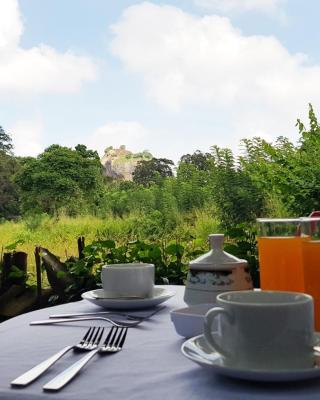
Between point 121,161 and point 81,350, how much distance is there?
2.38 m

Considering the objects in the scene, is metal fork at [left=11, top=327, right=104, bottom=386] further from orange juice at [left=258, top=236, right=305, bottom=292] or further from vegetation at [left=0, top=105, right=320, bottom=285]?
vegetation at [left=0, top=105, right=320, bottom=285]

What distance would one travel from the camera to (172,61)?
8.41 ft

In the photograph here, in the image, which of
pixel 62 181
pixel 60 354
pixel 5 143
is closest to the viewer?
pixel 60 354

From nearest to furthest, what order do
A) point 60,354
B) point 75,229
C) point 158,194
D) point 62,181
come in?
point 60,354
point 75,229
point 158,194
point 62,181

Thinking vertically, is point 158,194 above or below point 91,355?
above

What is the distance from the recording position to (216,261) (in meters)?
0.76

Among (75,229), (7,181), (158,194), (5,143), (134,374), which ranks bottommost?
(134,374)

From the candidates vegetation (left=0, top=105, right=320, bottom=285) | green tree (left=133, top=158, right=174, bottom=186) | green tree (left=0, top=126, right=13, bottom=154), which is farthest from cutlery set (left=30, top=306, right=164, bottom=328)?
green tree (left=0, top=126, right=13, bottom=154)

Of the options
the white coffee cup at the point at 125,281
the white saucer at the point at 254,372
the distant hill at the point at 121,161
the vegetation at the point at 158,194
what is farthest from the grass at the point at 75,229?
the white saucer at the point at 254,372

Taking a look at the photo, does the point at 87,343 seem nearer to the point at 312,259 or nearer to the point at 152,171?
the point at 312,259

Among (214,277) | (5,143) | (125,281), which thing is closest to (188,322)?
(214,277)

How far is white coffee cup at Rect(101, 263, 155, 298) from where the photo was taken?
88cm

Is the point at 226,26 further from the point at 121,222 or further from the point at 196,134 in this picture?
the point at 121,222

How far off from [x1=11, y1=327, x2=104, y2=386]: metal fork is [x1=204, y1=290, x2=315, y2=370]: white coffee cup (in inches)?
6.6
